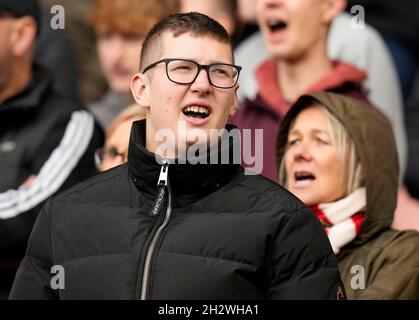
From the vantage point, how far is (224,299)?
144 inches

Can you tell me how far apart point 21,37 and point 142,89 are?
2491mm

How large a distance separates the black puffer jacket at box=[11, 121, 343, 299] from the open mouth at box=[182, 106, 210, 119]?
0.48 feet

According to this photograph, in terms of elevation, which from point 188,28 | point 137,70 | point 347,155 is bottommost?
point 347,155

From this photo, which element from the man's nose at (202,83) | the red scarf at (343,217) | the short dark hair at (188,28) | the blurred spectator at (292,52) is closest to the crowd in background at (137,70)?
the blurred spectator at (292,52)

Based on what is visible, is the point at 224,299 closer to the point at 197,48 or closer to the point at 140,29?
the point at 197,48

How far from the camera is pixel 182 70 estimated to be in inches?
154

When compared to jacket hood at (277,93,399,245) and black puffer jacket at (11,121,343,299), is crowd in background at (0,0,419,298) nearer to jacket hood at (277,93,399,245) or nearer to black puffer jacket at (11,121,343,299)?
jacket hood at (277,93,399,245)

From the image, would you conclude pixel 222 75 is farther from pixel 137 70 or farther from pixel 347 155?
pixel 137 70

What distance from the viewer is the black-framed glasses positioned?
388 cm

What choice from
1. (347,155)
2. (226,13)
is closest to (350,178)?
(347,155)

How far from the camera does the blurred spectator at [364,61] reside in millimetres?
6367

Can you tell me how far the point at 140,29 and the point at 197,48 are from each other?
282 centimetres
